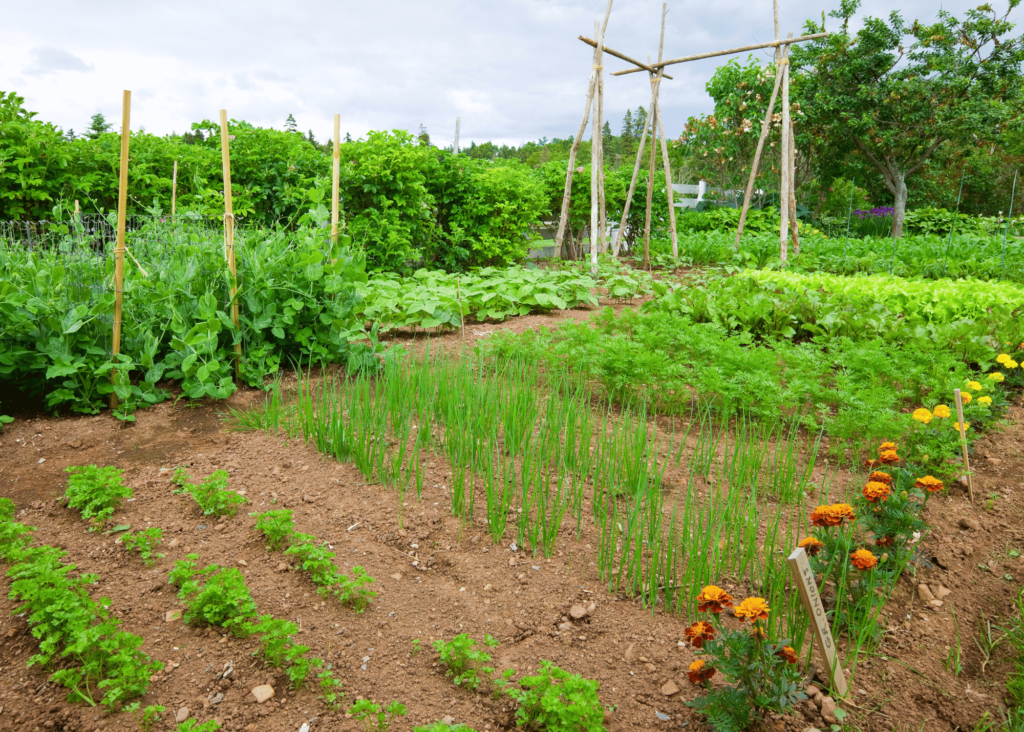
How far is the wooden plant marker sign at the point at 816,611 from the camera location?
1546 mm

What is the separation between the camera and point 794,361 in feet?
12.5

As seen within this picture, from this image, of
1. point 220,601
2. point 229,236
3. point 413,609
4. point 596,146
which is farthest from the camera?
point 596,146

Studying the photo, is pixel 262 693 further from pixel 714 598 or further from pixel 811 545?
pixel 811 545

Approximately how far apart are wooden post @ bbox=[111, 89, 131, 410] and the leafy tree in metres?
16.2

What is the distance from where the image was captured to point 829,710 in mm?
1754

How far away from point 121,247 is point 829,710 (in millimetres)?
3801

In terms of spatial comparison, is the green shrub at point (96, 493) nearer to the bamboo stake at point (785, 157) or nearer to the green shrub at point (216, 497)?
the green shrub at point (216, 497)

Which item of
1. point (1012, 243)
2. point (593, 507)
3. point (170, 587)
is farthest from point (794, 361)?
point (1012, 243)

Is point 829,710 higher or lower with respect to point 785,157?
lower

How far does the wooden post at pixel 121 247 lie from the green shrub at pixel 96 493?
101 centimetres

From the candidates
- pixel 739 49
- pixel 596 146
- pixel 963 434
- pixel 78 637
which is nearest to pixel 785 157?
pixel 739 49

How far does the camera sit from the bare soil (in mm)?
1758

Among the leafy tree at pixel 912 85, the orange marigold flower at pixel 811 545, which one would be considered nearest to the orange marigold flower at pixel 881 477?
the orange marigold flower at pixel 811 545

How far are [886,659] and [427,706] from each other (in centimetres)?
139
